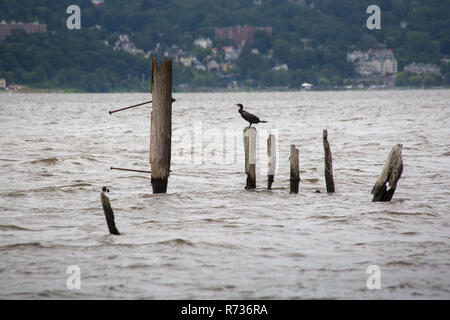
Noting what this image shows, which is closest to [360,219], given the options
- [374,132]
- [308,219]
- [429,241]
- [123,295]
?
[308,219]

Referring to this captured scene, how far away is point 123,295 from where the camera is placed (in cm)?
796

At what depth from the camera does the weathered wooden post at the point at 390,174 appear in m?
13.0

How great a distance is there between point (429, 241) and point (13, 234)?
6887 millimetres

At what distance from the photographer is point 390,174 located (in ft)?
44.1

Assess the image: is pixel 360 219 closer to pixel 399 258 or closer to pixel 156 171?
pixel 399 258

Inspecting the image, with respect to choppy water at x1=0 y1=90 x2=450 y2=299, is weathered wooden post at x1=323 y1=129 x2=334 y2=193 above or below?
above

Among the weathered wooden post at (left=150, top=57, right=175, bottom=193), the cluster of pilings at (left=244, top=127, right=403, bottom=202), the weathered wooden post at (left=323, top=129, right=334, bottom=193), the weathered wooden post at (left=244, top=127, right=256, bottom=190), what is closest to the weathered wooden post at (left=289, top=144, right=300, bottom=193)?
the cluster of pilings at (left=244, top=127, right=403, bottom=202)

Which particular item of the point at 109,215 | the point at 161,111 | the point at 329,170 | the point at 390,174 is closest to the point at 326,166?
the point at 329,170

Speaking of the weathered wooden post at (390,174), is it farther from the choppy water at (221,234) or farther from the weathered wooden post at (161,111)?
the weathered wooden post at (161,111)

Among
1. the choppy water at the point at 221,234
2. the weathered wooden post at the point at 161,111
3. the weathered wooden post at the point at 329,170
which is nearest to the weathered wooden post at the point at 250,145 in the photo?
the choppy water at the point at 221,234

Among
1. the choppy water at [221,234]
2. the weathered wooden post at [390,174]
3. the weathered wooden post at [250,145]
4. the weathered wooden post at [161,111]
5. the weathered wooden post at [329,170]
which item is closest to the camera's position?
the choppy water at [221,234]

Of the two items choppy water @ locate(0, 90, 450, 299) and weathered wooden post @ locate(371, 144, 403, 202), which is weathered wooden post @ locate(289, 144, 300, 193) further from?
weathered wooden post @ locate(371, 144, 403, 202)

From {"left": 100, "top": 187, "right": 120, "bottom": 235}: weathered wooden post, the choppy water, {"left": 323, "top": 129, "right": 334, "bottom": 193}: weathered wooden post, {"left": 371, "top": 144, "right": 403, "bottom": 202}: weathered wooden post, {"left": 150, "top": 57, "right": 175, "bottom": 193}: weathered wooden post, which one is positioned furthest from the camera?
{"left": 323, "top": 129, "right": 334, "bottom": 193}: weathered wooden post

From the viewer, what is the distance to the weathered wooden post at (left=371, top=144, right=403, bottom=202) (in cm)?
1305
